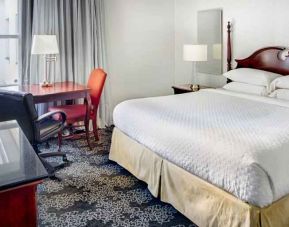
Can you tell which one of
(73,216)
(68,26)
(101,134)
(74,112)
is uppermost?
(68,26)

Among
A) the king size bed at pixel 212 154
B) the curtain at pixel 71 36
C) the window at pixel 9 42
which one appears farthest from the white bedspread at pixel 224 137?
the window at pixel 9 42

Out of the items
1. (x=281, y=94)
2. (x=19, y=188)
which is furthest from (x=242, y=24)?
(x=19, y=188)

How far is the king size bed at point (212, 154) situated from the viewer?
182 centimetres

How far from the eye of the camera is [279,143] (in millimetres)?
1968

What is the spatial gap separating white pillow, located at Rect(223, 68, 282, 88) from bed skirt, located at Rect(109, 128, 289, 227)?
1671 mm

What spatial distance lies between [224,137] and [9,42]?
335cm

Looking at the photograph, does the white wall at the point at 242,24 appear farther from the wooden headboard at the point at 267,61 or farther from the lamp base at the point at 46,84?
the lamp base at the point at 46,84

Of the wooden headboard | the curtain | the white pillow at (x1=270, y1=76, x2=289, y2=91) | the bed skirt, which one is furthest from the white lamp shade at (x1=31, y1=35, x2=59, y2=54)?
the white pillow at (x1=270, y1=76, x2=289, y2=91)

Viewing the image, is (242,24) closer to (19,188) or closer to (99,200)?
(99,200)

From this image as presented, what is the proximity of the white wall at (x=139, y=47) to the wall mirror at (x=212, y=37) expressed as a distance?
0.68 m

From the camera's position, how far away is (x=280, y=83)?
3.45 m

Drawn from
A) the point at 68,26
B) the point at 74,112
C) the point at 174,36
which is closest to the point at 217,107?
the point at 74,112

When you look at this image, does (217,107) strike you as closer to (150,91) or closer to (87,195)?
(87,195)

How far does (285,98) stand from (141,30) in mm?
2628
